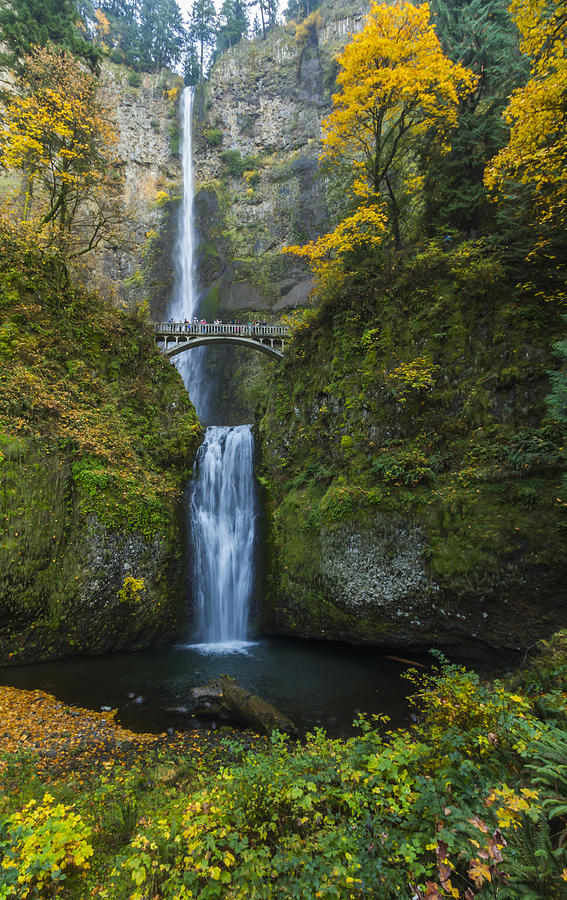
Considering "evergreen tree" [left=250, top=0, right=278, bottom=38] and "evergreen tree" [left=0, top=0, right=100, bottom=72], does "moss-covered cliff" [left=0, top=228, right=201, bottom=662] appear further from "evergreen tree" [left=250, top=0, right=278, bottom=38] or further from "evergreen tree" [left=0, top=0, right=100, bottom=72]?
"evergreen tree" [left=250, top=0, right=278, bottom=38]

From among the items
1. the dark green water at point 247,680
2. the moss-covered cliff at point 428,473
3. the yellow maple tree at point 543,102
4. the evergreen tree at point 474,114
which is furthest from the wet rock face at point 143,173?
the dark green water at point 247,680

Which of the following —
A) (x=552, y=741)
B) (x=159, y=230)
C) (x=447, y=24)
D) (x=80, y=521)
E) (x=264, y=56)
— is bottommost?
(x=552, y=741)

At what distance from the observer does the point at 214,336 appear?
69.5 ft

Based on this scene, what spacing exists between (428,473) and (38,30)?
19.0 meters

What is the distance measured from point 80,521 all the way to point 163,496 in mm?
2292

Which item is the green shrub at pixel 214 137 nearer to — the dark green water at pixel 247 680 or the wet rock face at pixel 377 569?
the wet rock face at pixel 377 569

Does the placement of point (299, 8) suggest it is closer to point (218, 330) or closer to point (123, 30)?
point (123, 30)

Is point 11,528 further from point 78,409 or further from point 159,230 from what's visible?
point 159,230

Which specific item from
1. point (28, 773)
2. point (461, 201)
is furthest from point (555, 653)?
point (461, 201)

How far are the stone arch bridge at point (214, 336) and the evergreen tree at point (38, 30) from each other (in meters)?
10.4

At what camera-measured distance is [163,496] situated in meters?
10.3

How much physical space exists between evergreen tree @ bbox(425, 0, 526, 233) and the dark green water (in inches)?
484

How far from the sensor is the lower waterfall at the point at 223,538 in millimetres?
10930

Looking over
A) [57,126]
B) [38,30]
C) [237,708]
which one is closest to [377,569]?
[237,708]
